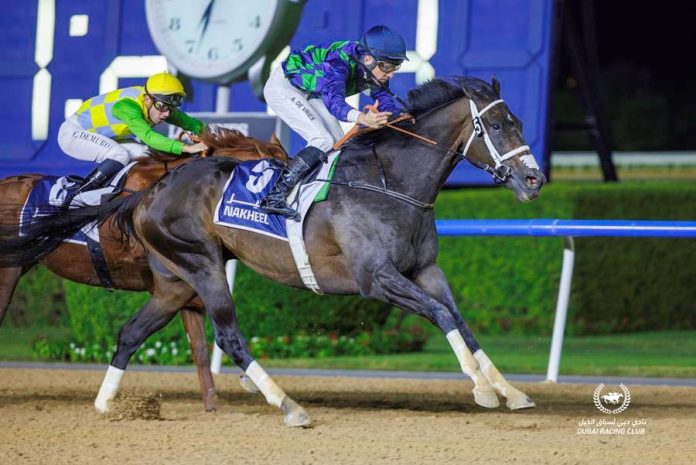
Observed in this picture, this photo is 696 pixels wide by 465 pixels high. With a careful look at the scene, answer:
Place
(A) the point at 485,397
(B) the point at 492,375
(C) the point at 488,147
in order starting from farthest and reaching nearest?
(C) the point at 488,147, (B) the point at 492,375, (A) the point at 485,397

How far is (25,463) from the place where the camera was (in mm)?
4688

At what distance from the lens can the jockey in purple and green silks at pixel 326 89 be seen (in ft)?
18.4

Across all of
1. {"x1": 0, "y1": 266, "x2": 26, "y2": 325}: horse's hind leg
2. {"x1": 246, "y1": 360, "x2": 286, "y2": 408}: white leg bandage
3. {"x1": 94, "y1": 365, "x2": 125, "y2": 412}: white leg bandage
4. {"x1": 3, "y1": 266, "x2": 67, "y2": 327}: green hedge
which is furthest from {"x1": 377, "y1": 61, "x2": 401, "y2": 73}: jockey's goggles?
{"x1": 3, "y1": 266, "x2": 67, "y2": 327}: green hedge

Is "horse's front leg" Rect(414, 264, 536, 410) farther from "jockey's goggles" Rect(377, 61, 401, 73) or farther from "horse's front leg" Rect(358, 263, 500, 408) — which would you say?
"jockey's goggles" Rect(377, 61, 401, 73)

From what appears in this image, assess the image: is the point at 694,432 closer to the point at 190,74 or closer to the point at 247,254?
the point at 247,254

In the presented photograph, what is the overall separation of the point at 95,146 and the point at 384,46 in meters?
1.63

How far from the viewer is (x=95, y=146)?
6.38 meters

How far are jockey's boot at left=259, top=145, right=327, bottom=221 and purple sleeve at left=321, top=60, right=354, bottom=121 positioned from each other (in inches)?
9.8

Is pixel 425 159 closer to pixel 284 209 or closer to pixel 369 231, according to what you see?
pixel 369 231

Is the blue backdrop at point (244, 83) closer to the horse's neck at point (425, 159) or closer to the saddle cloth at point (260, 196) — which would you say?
the horse's neck at point (425, 159)

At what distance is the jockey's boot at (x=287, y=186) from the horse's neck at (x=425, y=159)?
21 centimetres

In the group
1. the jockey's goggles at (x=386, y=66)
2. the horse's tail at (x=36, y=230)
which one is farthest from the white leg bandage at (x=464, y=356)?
the horse's tail at (x=36, y=230)

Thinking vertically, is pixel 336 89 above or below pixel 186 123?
above

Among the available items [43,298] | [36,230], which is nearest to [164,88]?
[36,230]
